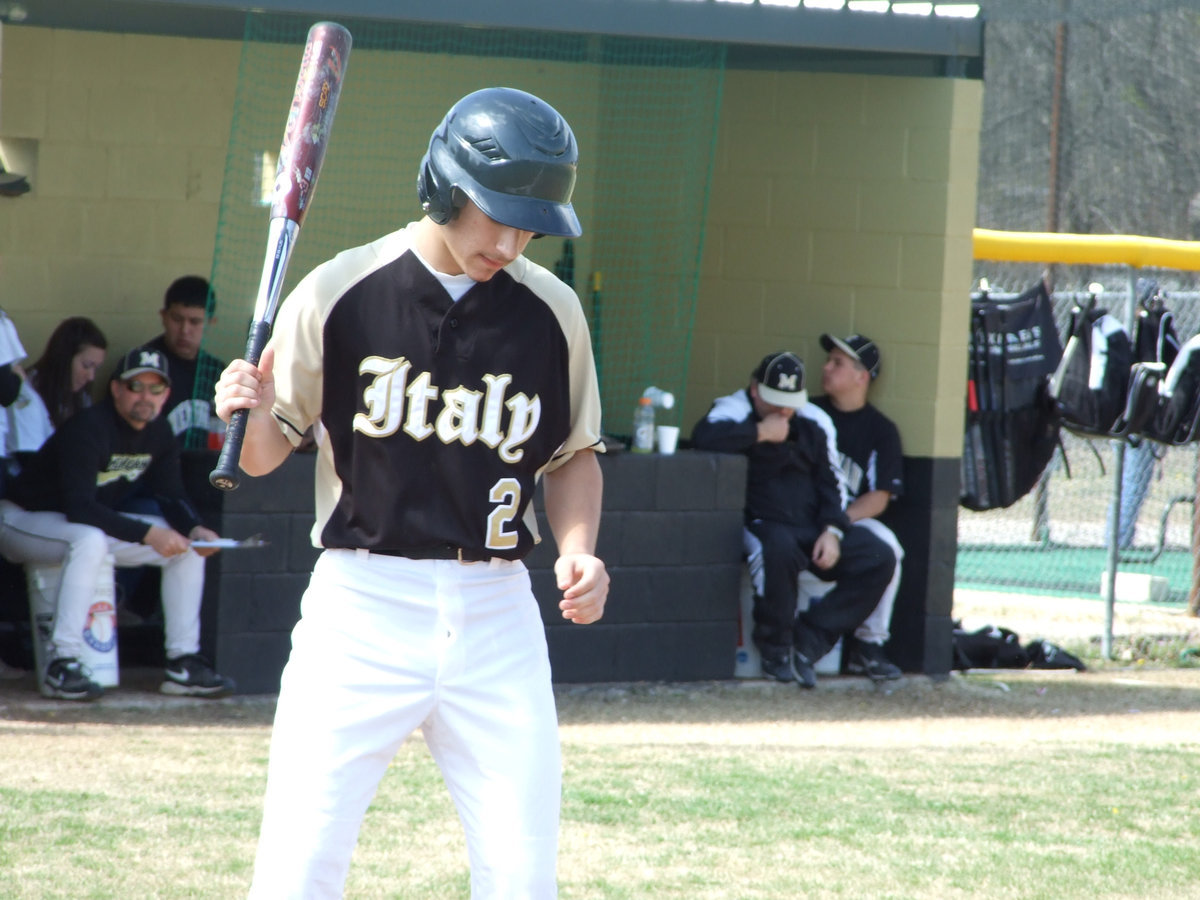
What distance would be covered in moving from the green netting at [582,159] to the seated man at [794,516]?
36 cm

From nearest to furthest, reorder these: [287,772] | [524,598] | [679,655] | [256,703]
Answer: [287,772] → [524,598] → [256,703] → [679,655]

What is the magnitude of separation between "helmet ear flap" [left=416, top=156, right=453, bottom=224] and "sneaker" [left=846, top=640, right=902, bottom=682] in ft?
17.5

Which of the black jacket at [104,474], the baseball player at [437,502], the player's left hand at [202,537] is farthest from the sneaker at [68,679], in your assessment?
the baseball player at [437,502]

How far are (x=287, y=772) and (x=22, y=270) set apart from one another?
18.9 feet

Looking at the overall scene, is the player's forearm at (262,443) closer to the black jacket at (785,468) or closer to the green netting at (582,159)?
the green netting at (582,159)

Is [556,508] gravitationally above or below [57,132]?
below

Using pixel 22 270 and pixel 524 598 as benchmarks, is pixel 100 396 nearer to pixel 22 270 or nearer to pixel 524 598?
pixel 22 270

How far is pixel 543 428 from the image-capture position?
9.33 feet

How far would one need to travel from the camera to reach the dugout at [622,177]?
24.9 ft

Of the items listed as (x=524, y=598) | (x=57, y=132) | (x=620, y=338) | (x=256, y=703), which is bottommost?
(x=256, y=703)

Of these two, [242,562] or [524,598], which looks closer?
[524,598]

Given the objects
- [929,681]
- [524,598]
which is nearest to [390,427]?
[524,598]

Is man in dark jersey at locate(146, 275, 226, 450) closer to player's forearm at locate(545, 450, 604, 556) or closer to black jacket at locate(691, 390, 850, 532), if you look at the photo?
black jacket at locate(691, 390, 850, 532)

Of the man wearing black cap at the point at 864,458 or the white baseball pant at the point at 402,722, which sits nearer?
the white baseball pant at the point at 402,722
